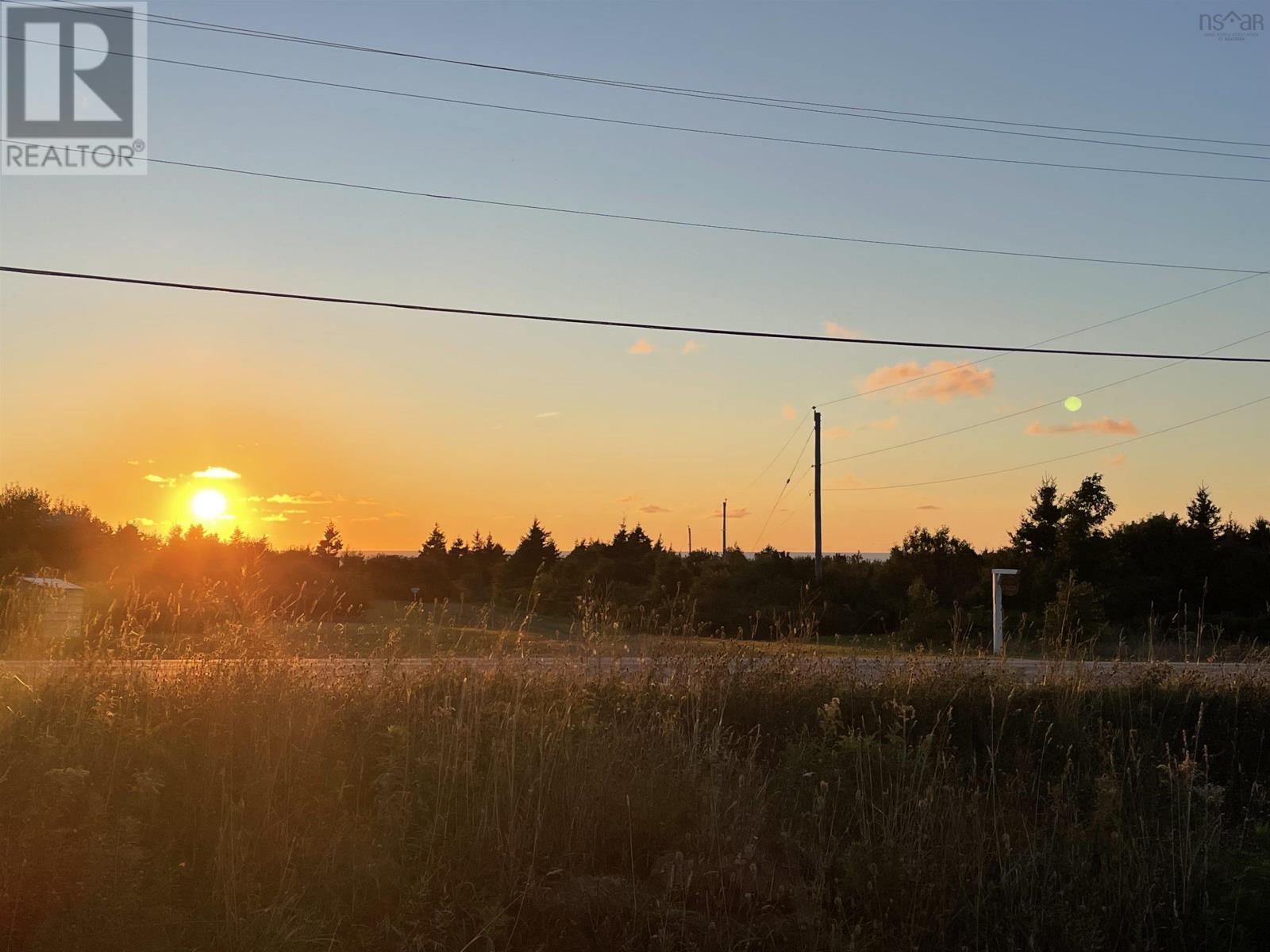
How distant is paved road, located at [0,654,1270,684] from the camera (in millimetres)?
9734

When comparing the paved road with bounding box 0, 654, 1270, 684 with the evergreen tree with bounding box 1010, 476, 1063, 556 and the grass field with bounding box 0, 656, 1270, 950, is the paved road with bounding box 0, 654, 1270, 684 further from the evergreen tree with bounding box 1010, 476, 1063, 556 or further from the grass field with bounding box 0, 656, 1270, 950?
the evergreen tree with bounding box 1010, 476, 1063, 556

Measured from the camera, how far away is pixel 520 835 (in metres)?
7.33

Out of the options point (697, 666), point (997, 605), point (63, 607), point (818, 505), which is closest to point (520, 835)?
point (697, 666)

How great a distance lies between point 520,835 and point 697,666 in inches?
196

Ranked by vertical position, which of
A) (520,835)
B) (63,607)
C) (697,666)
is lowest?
(520,835)

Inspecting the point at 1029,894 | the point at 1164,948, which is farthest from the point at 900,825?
the point at 1164,948

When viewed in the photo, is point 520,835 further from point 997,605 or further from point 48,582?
point 997,605

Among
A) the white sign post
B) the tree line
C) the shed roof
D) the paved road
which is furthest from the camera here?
the tree line

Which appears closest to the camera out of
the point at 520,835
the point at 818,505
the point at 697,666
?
the point at 520,835

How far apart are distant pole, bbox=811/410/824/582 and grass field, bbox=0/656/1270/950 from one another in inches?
1127

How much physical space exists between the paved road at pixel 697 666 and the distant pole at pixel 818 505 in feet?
75.2

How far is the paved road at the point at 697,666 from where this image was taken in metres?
9.73

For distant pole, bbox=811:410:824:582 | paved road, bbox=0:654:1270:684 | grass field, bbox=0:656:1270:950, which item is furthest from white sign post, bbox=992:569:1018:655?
distant pole, bbox=811:410:824:582

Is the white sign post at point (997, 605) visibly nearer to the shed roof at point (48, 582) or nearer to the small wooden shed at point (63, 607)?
the small wooden shed at point (63, 607)
